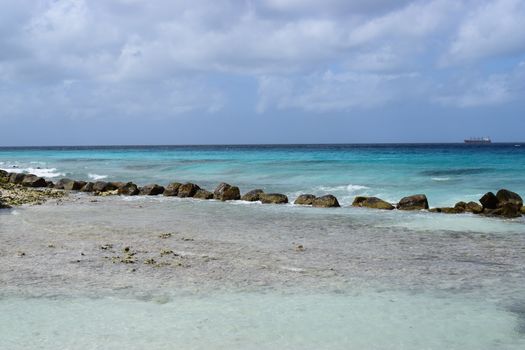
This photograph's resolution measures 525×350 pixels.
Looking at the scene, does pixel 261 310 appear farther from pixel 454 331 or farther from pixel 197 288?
pixel 454 331

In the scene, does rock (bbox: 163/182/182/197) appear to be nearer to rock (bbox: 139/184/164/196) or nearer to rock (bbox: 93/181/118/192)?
rock (bbox: 139/184/164/196)

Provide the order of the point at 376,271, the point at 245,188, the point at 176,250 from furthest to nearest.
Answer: the point at 245,188
the point at 176,250
the point at 376,271

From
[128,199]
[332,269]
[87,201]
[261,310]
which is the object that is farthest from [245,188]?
[261,310]

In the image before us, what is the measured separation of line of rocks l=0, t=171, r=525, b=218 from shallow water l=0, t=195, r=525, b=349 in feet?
6.48

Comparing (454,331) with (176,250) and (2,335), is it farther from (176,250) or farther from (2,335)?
(176,250)

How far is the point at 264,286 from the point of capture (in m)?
8.34

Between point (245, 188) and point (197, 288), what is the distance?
20197 mm

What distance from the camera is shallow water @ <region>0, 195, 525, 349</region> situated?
6297 millimetres

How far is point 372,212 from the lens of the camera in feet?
57.5

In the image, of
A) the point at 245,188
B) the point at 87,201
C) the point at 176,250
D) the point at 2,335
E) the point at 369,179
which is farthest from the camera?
the point at 369,179

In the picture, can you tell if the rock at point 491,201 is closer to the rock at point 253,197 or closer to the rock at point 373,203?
the rock at point 373,203

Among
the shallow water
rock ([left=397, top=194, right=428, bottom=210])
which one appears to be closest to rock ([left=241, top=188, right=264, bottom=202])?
rock ([left=397, top=194, right=428, bottom=210])

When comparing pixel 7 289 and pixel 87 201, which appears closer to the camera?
pixel 7 289

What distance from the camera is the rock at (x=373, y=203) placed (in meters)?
18.5
